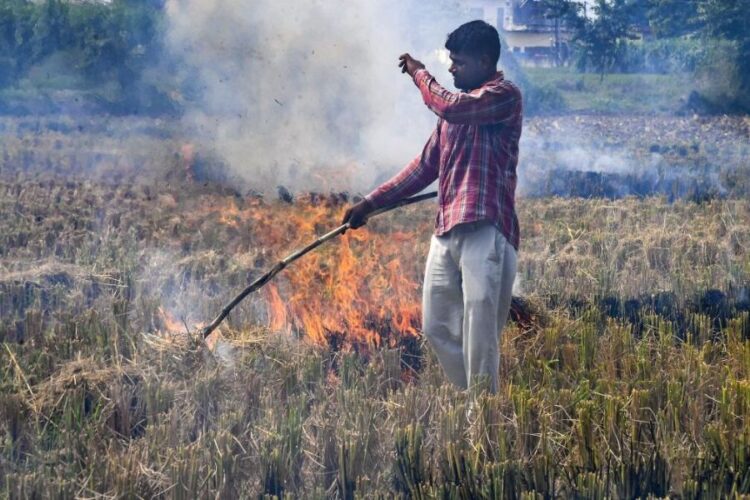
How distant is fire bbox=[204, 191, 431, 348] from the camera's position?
224 inches

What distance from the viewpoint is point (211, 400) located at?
4.43 m

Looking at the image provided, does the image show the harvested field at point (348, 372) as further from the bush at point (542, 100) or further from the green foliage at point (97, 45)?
the bush at point (542, 100)

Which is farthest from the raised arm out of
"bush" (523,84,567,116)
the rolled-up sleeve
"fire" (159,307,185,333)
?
"bush" (523,84,567,116)

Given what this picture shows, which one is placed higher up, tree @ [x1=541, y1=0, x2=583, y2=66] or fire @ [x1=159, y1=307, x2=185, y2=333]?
tree @ [x1=541, y1=0, x2=583, y2=66]

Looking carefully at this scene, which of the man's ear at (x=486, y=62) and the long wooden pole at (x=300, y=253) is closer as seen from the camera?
the man's ear at (x=486, y=62)

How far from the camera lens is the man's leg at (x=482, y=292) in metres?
4.37

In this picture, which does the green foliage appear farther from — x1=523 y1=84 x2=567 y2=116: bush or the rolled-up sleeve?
the rolled-up sleeve

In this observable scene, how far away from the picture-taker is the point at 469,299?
4398mm

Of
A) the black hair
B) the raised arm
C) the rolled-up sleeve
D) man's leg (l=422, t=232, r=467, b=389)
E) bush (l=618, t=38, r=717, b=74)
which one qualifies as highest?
the black hair

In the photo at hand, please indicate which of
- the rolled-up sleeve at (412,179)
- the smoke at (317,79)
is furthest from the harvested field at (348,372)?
the smoke at (317,79)

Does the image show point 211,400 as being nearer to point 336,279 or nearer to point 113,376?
point 113,376

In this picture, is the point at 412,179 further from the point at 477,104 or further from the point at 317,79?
the point at 317,79

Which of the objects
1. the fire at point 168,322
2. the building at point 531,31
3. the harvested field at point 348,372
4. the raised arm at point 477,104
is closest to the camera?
the harvested field at point 348,372

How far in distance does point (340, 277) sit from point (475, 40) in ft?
8.86
